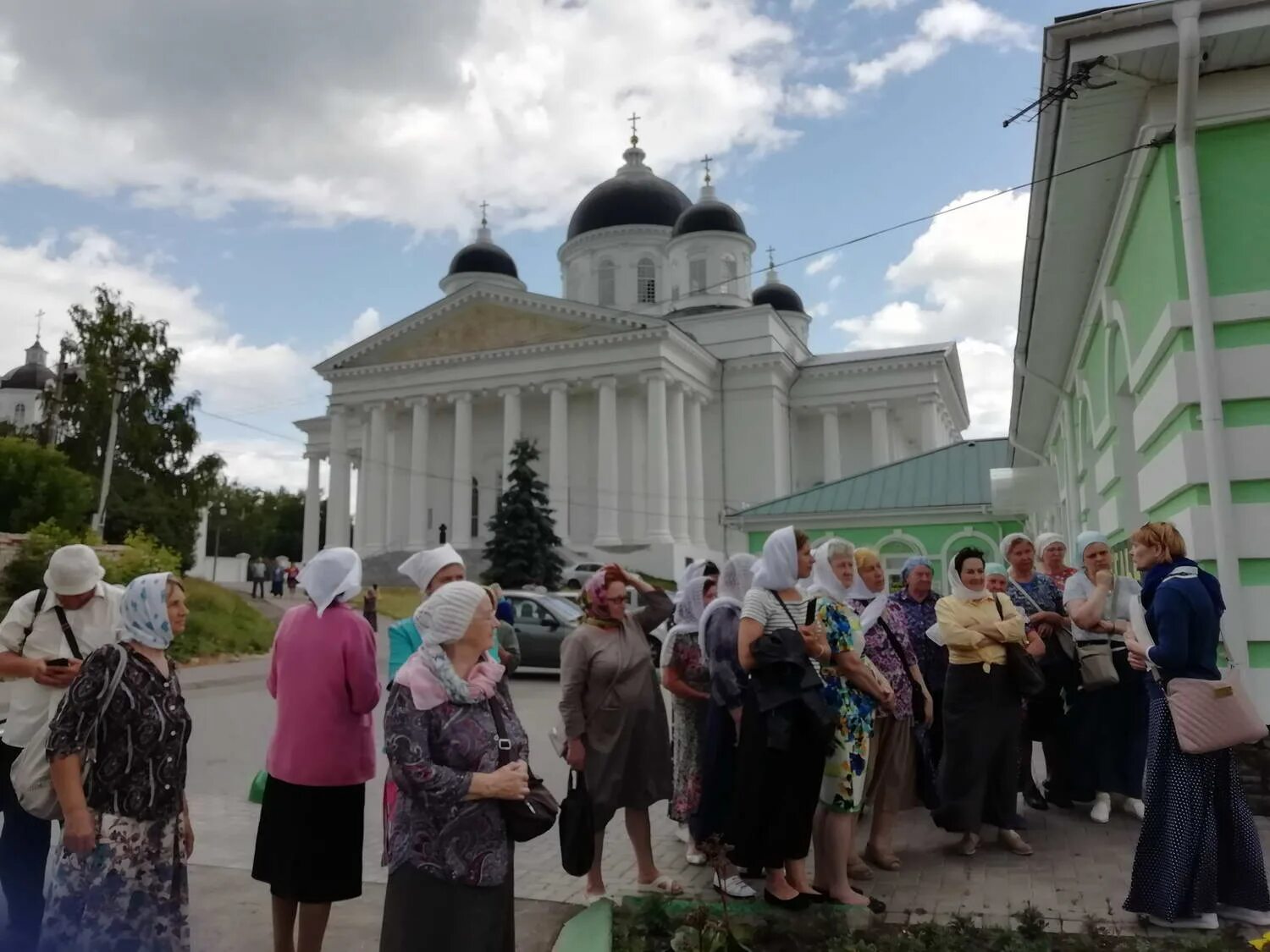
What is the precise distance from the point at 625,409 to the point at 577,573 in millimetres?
10696

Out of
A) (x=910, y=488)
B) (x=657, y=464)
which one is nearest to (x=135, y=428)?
(x=657, y=464)

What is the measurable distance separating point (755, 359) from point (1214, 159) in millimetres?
38142

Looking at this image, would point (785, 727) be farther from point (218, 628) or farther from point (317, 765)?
point (218, 628)

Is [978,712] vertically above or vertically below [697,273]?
below

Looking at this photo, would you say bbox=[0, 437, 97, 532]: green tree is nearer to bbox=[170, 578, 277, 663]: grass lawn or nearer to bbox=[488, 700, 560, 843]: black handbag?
bbox=[170, 578, 277, 663]: grass lawn

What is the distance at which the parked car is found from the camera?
3200 cm

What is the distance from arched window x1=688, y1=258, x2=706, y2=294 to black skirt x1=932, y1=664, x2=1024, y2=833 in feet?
143

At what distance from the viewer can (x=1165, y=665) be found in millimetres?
4016

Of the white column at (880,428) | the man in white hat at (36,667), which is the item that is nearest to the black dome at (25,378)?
the white column at (880,428)

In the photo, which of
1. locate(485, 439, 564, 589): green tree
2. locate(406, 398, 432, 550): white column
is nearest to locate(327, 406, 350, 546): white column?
locate(406, 398, 432, 550): white column

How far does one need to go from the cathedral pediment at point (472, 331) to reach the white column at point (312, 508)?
8.69 meters

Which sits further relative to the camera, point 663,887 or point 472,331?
point 472,331

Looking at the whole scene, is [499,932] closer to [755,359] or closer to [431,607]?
[431,607]

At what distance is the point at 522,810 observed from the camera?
9.51ft
